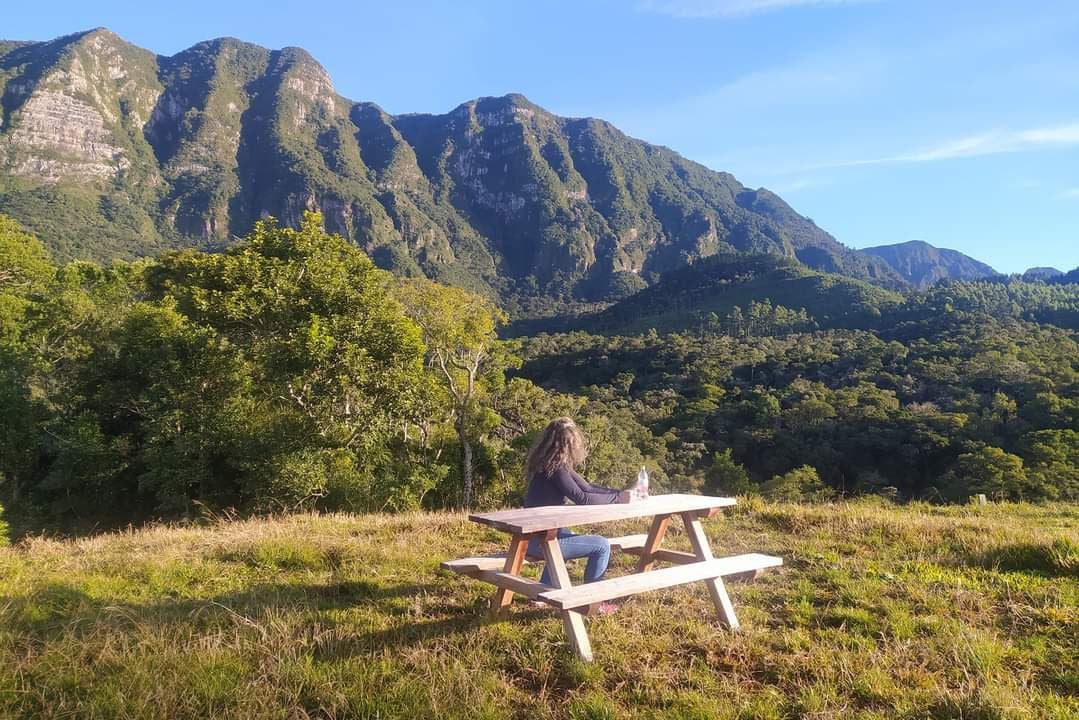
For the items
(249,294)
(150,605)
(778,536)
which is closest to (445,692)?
(150,605)

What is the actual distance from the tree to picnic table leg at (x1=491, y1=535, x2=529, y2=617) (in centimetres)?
1663

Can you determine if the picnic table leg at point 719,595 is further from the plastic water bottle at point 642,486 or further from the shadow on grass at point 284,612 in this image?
the shadow on grass at point 284,612

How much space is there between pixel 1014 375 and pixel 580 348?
5550 centimetres

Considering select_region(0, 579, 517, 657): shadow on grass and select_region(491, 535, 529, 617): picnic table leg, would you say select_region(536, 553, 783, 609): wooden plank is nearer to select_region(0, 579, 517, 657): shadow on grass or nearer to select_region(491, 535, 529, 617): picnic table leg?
select_region(491, 535, 529, 617): picnic table leg

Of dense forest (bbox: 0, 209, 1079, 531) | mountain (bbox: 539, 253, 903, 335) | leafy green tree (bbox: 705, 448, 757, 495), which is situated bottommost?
leafy green tree (bbox: 705, 448, 757, 495)

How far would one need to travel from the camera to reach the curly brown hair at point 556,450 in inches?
173

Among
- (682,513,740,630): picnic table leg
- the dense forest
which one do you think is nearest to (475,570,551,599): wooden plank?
(682,513,740,630): picnic table leg

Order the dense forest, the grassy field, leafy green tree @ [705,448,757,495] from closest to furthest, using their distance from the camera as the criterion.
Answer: the grassy field < the dense forest < leafy green tree @ [705,448,757,495]

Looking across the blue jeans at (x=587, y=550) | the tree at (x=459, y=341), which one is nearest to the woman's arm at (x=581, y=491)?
the blue jeans at (x=587, y=550)

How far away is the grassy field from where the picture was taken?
2926 millimetres

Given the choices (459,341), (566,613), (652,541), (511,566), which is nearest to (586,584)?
(566,613)

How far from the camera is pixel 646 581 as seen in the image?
12.5 feet

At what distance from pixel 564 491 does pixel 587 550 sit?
45cm

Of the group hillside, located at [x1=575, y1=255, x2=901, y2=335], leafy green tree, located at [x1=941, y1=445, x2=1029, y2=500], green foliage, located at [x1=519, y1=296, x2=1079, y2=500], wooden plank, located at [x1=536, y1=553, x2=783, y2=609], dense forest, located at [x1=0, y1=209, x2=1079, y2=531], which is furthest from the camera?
hillside, located at [x1=575, y1=255, x2=901, y2=335]
